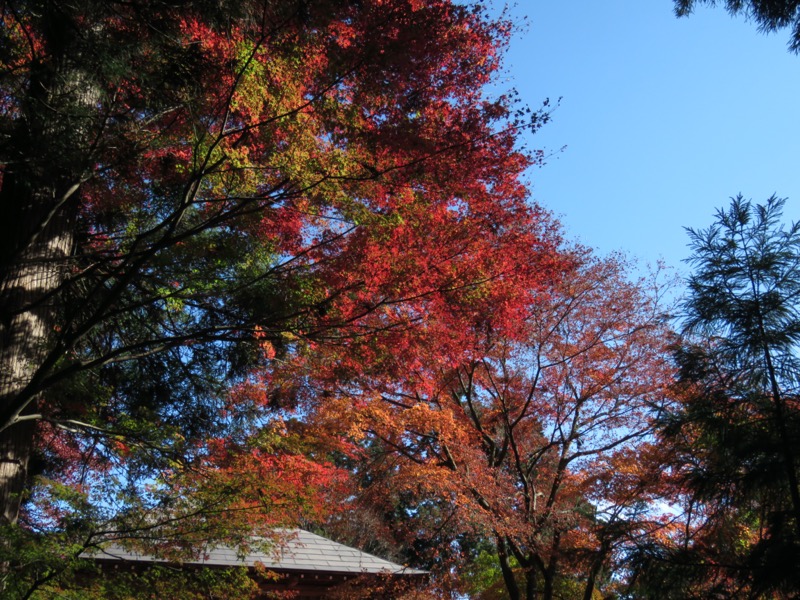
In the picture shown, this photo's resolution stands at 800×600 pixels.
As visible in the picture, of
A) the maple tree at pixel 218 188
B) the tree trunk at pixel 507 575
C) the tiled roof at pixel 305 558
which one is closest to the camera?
the maple tree at pixel 218 188

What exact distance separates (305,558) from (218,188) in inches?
261

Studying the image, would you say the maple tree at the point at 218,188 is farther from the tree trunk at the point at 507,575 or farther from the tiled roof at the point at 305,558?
the tree trunk at the point at 507,575

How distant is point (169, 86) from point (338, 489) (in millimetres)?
9448

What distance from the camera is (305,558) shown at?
10070mm

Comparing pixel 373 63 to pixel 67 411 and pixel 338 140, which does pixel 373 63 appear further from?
pixel 67 411

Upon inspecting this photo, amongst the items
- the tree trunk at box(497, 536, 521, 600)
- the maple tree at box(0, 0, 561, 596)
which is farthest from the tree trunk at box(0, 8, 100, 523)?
the tree trunk at box(497, 536, 521, 600)

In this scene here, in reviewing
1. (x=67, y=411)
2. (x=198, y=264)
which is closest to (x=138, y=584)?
(x=67, y=411)

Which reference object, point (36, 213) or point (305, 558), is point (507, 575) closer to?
point (305, 558)

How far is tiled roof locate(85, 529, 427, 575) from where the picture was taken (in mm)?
9148

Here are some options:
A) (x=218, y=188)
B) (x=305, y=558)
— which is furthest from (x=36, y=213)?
(x=305, y=558)

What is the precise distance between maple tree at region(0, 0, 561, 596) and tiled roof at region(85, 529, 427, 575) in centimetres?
267

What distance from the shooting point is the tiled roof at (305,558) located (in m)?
9.15

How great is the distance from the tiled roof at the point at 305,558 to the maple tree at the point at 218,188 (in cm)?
267

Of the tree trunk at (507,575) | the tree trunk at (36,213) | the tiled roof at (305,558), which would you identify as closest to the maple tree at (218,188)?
the tree trunk at (36,213)
